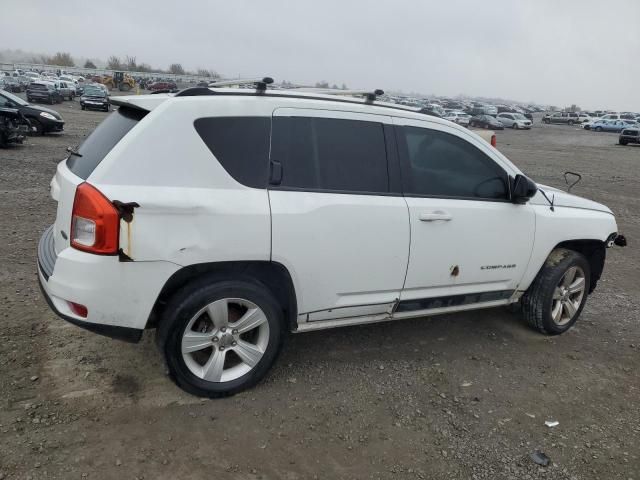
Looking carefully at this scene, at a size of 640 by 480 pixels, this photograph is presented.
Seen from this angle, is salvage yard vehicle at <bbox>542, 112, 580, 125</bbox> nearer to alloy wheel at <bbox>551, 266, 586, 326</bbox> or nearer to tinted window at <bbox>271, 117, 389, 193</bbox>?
alloy wheel at <bbox>551, 266, 586, 326</bbox>

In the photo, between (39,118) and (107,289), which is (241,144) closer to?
(107,289)

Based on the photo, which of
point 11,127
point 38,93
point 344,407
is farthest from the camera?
point 38,93

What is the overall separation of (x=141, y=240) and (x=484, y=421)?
2391 mm

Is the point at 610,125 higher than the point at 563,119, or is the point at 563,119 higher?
the point at 563,119

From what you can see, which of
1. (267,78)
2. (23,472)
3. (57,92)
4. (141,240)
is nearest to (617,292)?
(267,78)

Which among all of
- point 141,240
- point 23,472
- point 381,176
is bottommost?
point 23,472

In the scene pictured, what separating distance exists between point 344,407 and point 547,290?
7.09 ft

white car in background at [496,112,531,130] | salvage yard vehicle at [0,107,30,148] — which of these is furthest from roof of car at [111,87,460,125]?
Result: white car in background at [496,112,531,130]

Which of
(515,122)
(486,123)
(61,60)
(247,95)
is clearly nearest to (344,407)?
(247,95)

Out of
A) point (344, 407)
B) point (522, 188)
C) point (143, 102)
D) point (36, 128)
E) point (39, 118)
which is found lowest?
point (344, 407)

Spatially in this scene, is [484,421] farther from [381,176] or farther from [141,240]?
[141,240]

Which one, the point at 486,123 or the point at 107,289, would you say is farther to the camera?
the point at 486,123

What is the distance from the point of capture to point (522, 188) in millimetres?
3727

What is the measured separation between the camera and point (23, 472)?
2436 millimetres
